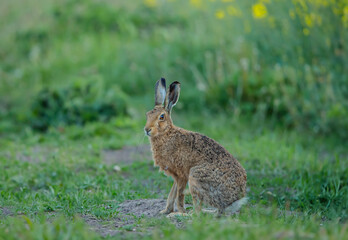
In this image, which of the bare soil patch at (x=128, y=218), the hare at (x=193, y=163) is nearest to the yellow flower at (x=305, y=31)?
the hare at (x=193, y=163)

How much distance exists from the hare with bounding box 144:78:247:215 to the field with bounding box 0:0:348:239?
28cm

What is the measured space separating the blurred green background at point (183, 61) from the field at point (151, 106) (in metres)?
0.03

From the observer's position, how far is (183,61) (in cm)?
1130

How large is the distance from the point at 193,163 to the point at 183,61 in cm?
650

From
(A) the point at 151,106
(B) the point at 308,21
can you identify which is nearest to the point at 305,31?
(B) the point at 308,21

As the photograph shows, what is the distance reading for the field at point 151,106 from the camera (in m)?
4.79

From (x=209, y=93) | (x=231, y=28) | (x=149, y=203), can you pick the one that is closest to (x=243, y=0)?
(x=231, y=28)

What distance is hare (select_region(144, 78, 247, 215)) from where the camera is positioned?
4836 mm

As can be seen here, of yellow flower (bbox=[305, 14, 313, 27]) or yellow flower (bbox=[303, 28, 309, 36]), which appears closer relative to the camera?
yellow flower (bbox=[305, 14, 313, 27])

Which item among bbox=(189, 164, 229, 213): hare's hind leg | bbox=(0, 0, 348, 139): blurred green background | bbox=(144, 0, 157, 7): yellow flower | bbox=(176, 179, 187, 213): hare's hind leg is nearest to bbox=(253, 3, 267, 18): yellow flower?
bbox=(0, 0, 348, 139): blurred green background

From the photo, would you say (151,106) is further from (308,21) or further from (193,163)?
(193,163)

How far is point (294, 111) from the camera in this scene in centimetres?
900

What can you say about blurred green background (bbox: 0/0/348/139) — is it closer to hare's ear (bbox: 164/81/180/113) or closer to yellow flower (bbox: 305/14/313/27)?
yellow flower (bbox: 305/14/313/27)

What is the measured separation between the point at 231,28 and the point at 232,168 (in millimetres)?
7665
